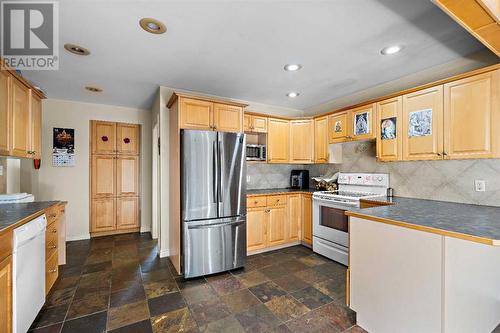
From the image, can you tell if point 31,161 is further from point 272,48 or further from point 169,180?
point 272,48

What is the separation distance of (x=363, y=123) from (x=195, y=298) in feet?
9.74

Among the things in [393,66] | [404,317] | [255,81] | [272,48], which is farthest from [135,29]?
[404,317]

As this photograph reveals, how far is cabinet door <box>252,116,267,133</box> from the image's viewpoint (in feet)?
12.1

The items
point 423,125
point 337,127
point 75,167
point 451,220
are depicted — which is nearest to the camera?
point 451,220

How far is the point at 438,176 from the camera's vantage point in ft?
8.40

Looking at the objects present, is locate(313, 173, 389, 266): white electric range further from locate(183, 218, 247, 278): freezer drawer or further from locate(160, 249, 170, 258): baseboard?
locate(160, 249, 170, 258): baseboard

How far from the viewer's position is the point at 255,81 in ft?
10.1

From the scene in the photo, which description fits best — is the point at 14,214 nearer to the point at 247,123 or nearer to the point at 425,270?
the point at 247,123

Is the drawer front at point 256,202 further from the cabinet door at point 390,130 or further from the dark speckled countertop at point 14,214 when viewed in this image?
the dark speckled countertop at point 14,214

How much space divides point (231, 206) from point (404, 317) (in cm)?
193

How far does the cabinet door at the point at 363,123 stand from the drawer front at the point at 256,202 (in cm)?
159

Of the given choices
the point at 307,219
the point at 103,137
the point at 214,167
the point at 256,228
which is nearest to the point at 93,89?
the point at 103,137

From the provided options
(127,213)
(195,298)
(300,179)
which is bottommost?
(195,298)

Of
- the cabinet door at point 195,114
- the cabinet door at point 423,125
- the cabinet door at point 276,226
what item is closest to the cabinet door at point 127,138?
the cabinet door at point 195,114
